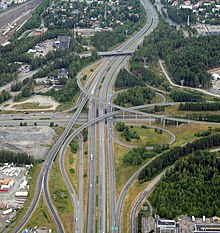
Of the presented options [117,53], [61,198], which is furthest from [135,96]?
[61,198]

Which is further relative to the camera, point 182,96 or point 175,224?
point 182,96

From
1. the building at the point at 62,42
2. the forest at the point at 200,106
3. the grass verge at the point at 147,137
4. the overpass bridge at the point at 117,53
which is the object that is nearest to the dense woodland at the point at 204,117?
the forest at the point at 200,106

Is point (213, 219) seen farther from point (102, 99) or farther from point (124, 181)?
point (102, 99)

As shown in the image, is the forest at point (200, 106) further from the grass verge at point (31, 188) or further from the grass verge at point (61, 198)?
the grass verge at point (31, 188)

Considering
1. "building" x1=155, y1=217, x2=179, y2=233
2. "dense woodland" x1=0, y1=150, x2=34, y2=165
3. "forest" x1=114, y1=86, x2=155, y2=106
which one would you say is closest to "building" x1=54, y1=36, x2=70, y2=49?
"forest" x1=114, y1=86, x2=155, y2=106

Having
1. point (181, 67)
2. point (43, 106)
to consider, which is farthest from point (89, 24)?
point (43, 106)

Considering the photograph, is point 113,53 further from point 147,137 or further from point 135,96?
point 147,137

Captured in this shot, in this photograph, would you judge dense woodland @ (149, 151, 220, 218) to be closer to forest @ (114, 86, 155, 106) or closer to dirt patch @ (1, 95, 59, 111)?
forest @ (114, 86, 155, 106)
